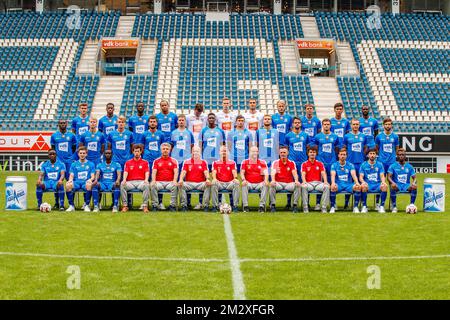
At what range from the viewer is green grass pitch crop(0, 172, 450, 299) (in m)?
7.25

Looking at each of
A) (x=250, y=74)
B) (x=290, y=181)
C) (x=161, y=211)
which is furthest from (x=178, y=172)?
(x=250, y=74)

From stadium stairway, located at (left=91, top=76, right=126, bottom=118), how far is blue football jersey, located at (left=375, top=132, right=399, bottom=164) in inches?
836

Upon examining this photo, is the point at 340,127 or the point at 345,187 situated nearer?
the point at 345,187

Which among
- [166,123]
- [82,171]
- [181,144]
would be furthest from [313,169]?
[82,171]

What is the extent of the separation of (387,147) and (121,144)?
5.56m

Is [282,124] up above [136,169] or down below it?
above

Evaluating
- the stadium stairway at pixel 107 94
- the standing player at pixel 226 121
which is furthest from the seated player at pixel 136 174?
the stadium stairway at pixel 107 94

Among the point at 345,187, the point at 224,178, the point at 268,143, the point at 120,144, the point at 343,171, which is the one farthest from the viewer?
the point at 268,143

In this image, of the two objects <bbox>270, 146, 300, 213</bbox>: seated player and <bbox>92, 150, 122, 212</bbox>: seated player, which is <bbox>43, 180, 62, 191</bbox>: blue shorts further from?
<bbox>270, 146, 300, 213</bbox>: seated player

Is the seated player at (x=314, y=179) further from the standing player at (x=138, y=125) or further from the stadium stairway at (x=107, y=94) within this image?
the stadium stairway at (x=107, y=94)

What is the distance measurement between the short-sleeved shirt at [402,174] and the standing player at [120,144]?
5.44 meters

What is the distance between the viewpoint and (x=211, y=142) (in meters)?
14.8

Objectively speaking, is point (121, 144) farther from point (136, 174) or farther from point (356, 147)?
point (356, 147)
